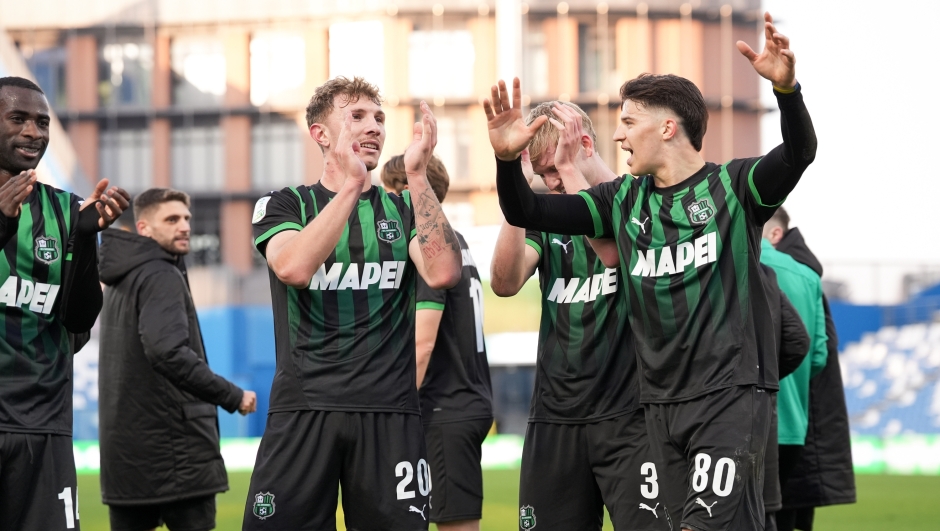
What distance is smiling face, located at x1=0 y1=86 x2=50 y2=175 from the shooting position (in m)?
4.79

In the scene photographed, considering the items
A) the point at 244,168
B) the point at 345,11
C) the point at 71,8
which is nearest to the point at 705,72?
the point at 345,11

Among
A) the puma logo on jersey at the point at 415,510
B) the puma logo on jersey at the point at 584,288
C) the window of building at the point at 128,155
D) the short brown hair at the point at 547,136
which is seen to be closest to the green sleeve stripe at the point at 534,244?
the puma logo on jersey at the point at 584,288

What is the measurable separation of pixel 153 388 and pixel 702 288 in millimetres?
3900

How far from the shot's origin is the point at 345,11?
40531 mm

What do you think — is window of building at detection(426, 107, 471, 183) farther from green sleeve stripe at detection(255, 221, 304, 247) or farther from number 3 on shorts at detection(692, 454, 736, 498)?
number 3 on shorts at detection(692, 454, 736, 498)

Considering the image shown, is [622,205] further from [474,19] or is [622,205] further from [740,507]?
[474,19]

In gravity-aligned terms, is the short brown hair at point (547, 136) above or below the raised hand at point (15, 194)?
above

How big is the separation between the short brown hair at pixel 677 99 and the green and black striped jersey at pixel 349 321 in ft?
3.66

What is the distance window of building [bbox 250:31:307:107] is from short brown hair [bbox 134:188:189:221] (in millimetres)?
33537

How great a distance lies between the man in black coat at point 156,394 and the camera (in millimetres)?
6934

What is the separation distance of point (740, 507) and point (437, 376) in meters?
2.31

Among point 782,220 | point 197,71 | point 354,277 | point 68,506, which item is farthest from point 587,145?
point 197,71

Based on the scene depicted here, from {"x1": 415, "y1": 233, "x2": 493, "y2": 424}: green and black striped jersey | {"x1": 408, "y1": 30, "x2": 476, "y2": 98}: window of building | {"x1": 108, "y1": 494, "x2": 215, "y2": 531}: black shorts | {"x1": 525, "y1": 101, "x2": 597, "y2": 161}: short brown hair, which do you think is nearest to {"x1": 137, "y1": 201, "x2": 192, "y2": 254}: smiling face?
{"x1": 108, "y1": 494, "x2": 215, "y2": 531}: black shorts

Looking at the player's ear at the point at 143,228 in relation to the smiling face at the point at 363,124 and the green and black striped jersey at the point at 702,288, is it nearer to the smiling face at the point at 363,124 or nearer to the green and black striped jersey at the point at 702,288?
the smiling face at the point at 363,124
